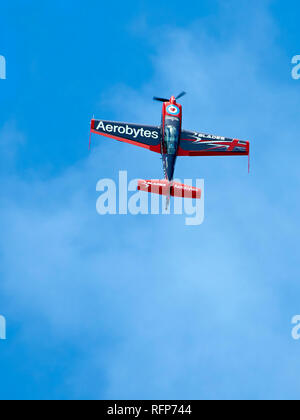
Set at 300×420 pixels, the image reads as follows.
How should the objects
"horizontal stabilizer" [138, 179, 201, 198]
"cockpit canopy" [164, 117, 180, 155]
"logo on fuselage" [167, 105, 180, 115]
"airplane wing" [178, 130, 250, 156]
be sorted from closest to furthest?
"horizontal stabilizer" [138, 179, 201, 198]
"cockpit canopy" [164, 117, 180, 155]
"logo on fuselage" [167, 105, 180, 115]
"airplane wing" [178, 130, 250, 156]

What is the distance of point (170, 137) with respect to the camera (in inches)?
2756

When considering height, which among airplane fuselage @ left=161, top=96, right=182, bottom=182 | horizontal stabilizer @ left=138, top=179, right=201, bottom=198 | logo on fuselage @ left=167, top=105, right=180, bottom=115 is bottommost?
horizontal stabilizer @ left=138, top=179, right=201, bottom=198

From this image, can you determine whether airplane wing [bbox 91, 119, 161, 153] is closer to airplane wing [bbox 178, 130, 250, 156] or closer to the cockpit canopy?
the cockpit canopy

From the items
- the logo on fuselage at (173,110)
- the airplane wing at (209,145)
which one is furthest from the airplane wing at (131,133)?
the airplane wing at (209,145)

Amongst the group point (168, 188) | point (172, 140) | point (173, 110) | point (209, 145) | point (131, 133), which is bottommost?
point (168, 188)

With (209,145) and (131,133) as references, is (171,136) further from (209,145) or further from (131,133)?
(209,145)

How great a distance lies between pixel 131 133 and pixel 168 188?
27.6 ft

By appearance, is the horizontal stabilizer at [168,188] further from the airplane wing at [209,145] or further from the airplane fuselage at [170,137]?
the airplane wing at [209,145]

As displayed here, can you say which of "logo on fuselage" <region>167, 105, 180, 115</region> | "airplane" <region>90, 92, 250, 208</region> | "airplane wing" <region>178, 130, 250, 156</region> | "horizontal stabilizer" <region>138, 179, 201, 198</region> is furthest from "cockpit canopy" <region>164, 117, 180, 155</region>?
"horizontal stabilizer" <region>138, 179, 201, 198</region>

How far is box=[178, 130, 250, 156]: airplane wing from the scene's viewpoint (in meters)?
71.8

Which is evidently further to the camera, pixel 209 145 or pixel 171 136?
pixel 209 145

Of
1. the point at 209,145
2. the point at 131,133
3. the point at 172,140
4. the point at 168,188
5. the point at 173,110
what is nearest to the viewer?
the point at 168,188

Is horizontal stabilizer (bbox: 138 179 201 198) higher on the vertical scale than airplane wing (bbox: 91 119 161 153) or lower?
lower

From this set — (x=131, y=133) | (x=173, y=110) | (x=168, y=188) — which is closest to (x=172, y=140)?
(x=173, y=110)
